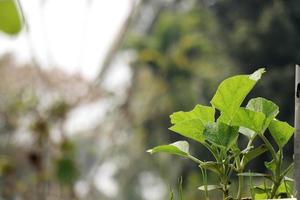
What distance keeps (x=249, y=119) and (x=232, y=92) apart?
0.05ft

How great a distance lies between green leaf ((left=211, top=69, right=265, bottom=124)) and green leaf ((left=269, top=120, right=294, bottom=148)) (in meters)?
0.03

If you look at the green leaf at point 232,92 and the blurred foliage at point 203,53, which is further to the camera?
the blurred foliage at point 203,53

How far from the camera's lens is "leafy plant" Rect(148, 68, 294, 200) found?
316 mm

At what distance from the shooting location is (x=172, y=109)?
33.4ft

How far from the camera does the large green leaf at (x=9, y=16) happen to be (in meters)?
0.31

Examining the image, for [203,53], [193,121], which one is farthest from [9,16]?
[203,53]

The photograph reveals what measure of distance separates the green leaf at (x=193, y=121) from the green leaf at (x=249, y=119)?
18 mm

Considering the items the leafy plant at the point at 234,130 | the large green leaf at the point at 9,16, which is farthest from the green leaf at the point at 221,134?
the large green leaf at the point at 9,16

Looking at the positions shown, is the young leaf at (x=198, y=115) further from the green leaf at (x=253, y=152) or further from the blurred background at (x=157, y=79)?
the blurred background at (x=157, y=79)

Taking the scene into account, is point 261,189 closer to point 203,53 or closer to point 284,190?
point 284,190

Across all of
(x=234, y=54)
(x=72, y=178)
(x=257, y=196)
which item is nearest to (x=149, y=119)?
(x=234, y=54)

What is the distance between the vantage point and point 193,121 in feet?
1.07

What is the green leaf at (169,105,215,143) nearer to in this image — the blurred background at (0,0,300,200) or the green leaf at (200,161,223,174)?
the green leaf at (200,161,223,174)

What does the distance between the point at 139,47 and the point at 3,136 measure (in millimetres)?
2540
